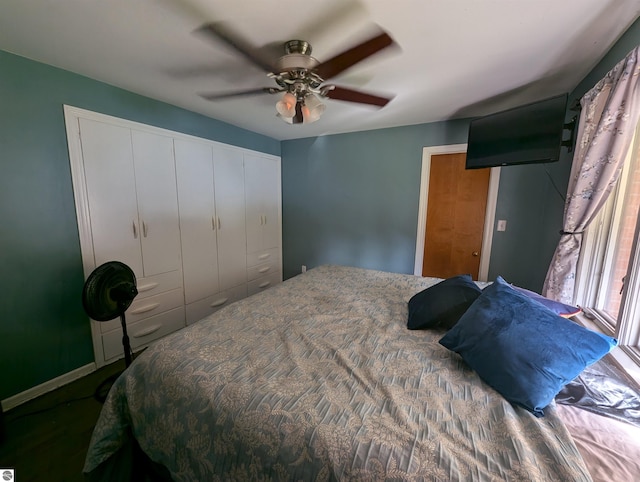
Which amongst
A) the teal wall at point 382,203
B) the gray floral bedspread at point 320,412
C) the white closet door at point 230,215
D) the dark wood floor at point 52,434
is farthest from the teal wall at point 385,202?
the dark wood floor at point 52,434

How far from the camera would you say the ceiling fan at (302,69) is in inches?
48.2

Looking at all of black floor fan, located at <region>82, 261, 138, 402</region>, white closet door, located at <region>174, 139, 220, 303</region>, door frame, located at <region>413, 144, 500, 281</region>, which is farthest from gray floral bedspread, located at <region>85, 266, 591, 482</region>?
door frame, located at <region>413, 144, 500, 281</region>

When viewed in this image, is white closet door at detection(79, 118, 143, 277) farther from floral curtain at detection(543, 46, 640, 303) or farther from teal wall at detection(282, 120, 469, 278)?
floral curtain at detection(543, 46, 640, 303)

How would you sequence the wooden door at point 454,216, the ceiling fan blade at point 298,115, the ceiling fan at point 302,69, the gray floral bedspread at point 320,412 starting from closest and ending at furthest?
the gray floral bedspread at point 320,412 < the ceiling fan at point 302,69 < the ceiling fan blade at point 298,115 < the wooden door at point 454,216

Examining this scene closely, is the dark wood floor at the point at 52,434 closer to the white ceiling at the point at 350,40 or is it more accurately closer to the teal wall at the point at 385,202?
the white ceiling at the point at 350,40

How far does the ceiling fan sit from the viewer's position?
1.22 meters

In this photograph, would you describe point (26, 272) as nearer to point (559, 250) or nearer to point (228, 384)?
point (228, 384)

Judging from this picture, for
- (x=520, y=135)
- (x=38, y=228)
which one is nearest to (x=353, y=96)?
(x=520, y=135)

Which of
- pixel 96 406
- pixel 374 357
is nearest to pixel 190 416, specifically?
pixel 374 357

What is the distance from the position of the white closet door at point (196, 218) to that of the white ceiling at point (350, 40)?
0.60 m

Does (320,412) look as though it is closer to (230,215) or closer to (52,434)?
(52,434)

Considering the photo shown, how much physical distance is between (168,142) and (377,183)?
2377 millimetres

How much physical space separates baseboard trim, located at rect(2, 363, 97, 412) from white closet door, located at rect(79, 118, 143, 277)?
2.88 feet

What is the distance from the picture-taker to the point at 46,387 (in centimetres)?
189
